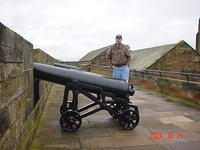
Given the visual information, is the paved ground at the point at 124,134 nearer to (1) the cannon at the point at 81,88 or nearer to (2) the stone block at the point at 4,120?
(1) the cannon at the point at 81,88

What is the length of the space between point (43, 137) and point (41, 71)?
3.88 ft

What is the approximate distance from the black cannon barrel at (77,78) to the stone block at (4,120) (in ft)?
7.31

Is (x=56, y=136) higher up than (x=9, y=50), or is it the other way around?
(x=9, y=50)

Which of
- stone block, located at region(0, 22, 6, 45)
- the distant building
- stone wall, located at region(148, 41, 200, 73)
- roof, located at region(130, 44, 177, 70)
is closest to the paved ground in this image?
stone block, located at region(0, 22, 6, 45)

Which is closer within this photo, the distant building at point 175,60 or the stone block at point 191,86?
the stone block at point 191,86

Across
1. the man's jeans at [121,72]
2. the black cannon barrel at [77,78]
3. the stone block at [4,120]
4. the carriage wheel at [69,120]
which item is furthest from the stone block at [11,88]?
the man's jeans at [121,72]

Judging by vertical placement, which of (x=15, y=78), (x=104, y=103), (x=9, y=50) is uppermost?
(x=9, y=50)

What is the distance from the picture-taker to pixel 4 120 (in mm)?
2055

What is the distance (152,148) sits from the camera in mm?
3621

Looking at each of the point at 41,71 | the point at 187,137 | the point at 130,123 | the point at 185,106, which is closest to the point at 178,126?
the point at 187,137

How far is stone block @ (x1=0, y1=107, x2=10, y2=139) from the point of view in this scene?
1957mm

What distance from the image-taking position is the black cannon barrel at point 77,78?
14.3 ft

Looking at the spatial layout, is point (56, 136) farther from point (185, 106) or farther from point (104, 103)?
point (185, 106)
